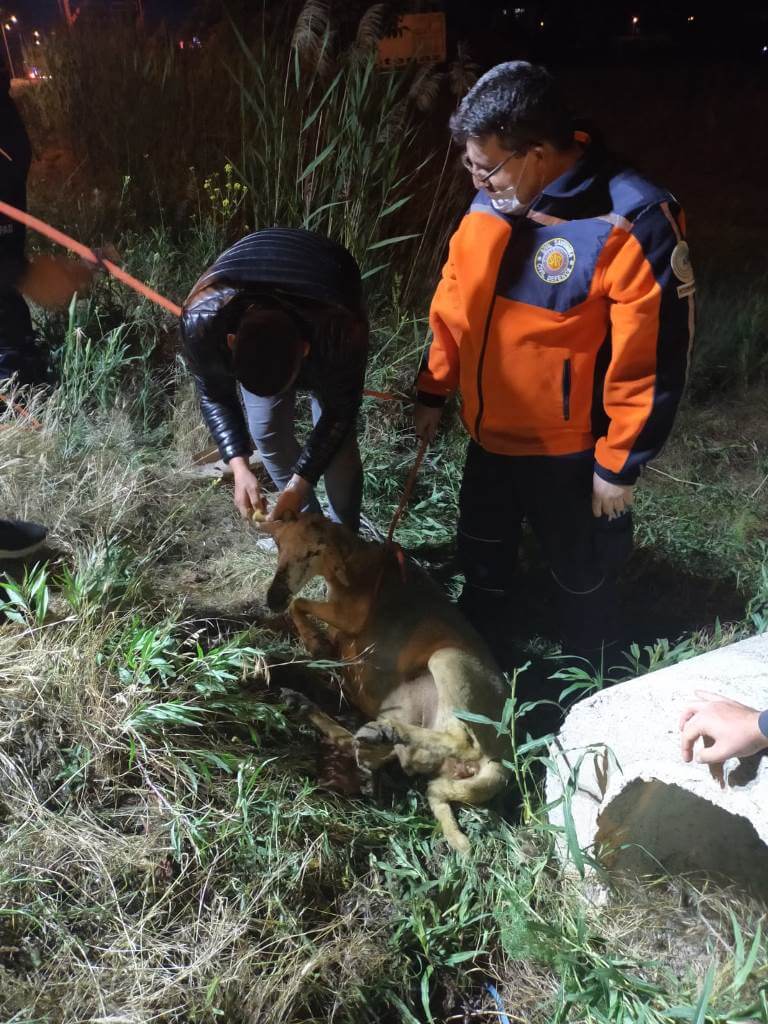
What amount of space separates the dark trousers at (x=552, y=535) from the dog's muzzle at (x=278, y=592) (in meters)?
0.79

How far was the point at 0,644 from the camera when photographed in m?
2.12

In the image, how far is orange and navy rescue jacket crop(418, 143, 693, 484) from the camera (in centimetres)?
195

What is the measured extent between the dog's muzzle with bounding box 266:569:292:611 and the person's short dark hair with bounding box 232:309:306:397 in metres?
0.69

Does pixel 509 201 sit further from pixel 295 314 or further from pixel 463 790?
pixel 463 790

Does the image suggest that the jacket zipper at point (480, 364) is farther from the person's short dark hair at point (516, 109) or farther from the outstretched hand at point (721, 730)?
the outstretched hand at point (721, 730)

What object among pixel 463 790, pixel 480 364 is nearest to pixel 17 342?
pixel 480 364

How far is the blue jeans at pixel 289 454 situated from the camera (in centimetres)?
285

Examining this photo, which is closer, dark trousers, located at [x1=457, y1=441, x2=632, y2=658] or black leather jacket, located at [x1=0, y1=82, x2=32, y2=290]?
dark trousers, located at [x1=457, y1=441, x2=632, y2=658]

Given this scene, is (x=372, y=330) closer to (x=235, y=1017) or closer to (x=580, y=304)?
(x=580, y=304)

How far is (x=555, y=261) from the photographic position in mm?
2070

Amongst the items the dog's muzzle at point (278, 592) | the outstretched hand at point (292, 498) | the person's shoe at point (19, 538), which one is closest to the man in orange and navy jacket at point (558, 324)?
the outstretched hand at point (292, 498)

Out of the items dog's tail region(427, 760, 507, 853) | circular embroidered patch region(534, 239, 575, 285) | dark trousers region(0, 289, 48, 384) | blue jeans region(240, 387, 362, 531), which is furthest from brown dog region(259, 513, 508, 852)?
dark trousers region(0, 289, 48, 384)

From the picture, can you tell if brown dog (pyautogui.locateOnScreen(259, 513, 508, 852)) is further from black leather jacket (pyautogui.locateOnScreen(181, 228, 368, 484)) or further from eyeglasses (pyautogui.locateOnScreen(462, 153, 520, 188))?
eyeglasses (pyautogui.locateOnScreen(462, 153, 520, 188))

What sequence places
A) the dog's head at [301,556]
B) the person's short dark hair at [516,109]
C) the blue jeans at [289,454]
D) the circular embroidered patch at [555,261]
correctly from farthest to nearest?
the blue jeans at [289,454]
the dog's head at [301,556]
the circular embroidered patch at [555,261]
the person's short dark hair at [516,109]
